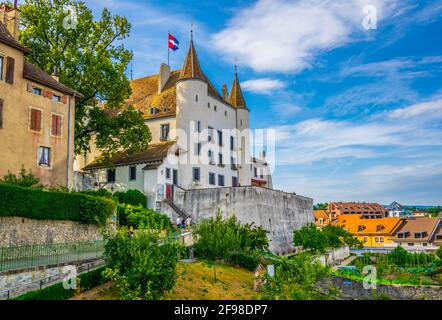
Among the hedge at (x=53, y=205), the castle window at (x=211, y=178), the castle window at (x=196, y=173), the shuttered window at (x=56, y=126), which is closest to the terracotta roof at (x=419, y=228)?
the castle window at (x=211, y=178)

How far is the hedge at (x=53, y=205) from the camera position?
78.2 ft

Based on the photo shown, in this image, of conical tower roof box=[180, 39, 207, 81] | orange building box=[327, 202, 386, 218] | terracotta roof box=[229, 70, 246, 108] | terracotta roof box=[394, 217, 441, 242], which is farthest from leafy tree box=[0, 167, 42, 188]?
orange building box=[327, 202, 386, 218]

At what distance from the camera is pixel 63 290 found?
20.1 metres

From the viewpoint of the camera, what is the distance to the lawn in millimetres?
21422

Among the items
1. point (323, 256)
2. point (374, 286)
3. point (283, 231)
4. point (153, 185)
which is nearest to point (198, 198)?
point (153, 185)

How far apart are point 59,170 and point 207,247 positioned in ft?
37.5

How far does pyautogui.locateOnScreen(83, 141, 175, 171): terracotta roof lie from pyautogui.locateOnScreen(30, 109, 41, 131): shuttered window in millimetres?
12637

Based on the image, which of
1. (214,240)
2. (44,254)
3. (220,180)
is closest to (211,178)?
(220,180)

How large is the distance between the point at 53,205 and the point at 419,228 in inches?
2746

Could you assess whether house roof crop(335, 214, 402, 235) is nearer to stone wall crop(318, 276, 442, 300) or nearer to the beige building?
stone wall crop(318, 276, 442, 300)

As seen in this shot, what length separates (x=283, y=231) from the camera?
46469 millimetres

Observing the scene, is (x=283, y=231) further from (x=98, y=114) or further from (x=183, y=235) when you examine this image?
(x=98, y=114)

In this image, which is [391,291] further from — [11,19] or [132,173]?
[11,19]

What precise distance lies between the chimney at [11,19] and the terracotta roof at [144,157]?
575 inches
